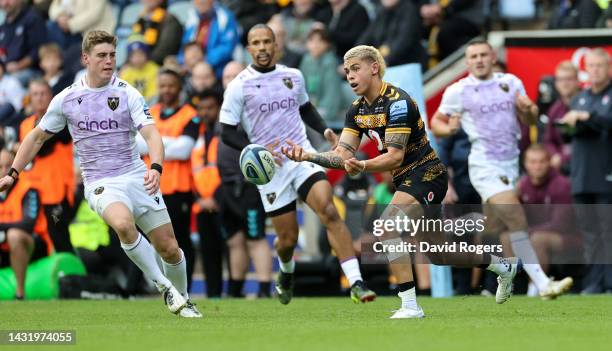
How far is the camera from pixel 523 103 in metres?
13.8

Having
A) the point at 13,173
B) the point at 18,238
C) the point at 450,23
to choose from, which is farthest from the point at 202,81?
the point at 13,173

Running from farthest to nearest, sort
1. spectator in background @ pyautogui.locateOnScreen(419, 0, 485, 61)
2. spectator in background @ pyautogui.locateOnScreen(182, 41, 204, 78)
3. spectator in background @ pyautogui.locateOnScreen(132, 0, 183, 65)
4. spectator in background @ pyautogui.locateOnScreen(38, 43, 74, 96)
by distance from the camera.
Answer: spectator in background @ pyautogui.locateOnScreen(132, 0, 183, 65)
spectator in background @ pyautogui.locateOnScreen(419, 0, 485, 61)
spectator in background @ pyautogui.locateOnScreen(182, 41, 204, 78)
spectator in background @ pyautogui.locateOnScreen(38, 43, 74, 96)

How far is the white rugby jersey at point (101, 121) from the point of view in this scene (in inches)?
457

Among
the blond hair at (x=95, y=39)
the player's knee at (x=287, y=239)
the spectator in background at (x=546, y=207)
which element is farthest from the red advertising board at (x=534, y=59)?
the blond hair at (x=95, y=39)

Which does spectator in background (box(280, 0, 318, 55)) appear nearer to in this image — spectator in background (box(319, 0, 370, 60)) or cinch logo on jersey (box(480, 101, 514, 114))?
spectator in background (box(319, 0, 370, 60))

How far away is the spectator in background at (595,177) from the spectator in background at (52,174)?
20.4ft

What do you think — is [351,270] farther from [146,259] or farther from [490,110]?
[490,110]

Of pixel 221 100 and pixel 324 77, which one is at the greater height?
pixel 324 77

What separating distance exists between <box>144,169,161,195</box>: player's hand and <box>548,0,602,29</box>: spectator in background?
889 cm

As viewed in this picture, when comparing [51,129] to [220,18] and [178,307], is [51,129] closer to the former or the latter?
[178,307]

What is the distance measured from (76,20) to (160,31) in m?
1.94

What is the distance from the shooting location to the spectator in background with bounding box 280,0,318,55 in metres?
19.8

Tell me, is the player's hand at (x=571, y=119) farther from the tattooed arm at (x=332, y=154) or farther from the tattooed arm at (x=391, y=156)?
the tattooed arm at (x=391, y=156)

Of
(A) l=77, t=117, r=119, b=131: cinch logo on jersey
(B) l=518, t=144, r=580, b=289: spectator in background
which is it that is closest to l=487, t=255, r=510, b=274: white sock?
(A) l=77, t=117, r=119, b=131: cinch logo on jersey
